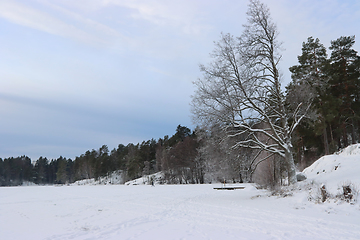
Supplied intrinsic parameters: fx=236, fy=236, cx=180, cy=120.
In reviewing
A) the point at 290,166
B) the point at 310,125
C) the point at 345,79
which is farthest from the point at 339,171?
the point at 345,79

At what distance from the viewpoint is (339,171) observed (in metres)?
13.0

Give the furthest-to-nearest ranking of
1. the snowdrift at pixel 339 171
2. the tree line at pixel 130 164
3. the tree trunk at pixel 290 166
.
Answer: the tree line at pixel 130 164 → the tree trunk at pixel 290 166 → the snowdrift at pixel 339 171

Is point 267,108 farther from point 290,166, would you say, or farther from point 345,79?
point 345,79

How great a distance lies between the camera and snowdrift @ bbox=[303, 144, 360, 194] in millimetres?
10242

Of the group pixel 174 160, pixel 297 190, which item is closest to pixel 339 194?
pixel 297 190

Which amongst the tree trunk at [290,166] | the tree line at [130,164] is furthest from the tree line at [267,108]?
the tree line at [130,164]

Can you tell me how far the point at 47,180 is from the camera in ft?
489

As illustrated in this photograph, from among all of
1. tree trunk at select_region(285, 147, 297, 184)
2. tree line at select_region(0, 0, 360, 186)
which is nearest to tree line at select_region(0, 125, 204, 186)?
tree line at select_region(0, 0, 360, 186)

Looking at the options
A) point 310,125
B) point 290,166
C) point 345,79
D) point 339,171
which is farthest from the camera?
point 345,79

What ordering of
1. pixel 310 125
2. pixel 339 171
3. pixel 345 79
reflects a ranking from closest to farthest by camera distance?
1. pixel 339 171
2. pixel 310 125
3. pixel 345 79

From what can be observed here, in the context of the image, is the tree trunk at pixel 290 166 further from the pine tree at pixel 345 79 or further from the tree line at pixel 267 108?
the pine tree at pixel 345 79

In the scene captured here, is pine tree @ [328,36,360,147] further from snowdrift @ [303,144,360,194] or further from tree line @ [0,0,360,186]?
snowdrift @ [303,144,360,194]

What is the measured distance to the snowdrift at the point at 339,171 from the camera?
1024 cm

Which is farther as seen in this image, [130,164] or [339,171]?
[130,164]
